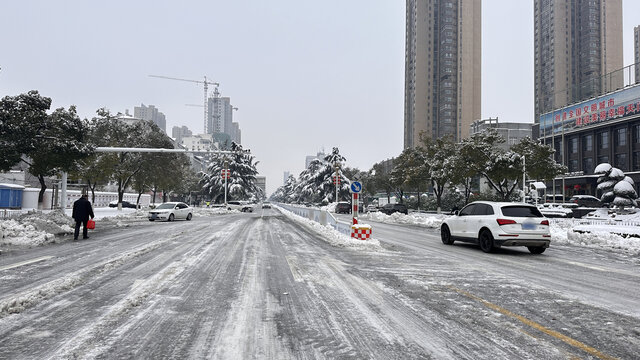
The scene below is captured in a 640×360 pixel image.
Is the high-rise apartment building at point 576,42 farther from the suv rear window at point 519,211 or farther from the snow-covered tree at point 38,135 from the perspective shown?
the snow-covered tree at point 38,135

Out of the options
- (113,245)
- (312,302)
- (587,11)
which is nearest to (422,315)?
(312,302)

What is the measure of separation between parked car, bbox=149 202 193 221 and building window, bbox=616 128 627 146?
191 feet

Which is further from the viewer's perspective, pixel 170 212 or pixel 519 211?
pixel 170 212

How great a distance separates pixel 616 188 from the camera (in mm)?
29359

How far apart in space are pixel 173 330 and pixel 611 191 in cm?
3844

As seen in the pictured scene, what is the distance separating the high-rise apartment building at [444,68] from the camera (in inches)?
5364

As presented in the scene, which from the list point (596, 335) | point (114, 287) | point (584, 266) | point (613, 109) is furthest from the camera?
point (613, 109)

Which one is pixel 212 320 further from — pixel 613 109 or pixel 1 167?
pixel 613 109

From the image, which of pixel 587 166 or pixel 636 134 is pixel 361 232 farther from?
pixel 587 166

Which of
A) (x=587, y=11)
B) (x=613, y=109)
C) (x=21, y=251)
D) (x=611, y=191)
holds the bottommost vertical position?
(x=21, y=251)

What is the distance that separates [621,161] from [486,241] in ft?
187

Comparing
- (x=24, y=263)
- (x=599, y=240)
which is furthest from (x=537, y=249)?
(x=24, y=263)

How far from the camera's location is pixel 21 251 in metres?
10.5

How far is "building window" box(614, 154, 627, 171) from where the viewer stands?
5266cm
